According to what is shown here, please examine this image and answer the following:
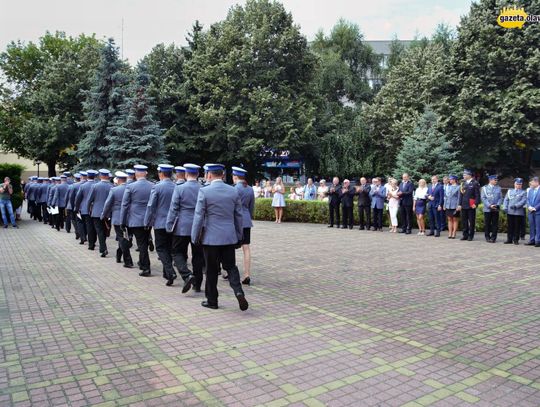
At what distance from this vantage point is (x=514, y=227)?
45.8ft

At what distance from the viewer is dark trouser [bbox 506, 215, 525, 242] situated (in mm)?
13805

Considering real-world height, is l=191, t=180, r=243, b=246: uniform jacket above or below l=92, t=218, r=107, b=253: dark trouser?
above

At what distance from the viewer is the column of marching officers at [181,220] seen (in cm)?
679

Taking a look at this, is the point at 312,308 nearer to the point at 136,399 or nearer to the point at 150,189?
the point at 136,399

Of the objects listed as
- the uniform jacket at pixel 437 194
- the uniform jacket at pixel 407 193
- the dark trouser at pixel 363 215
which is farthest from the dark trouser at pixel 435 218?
the dark trouser at pixel 363 215

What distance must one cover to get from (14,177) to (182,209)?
1609 centimetres

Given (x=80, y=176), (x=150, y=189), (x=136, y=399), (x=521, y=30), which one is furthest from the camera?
(x=521, y=30)

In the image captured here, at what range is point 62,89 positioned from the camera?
31.7 m

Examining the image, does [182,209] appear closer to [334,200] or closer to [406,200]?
[406,200]

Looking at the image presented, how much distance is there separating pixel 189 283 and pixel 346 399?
163 inches

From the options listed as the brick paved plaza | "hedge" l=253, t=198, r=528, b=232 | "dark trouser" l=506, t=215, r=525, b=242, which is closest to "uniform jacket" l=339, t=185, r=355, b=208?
"hedge" l=253, t=198, r=528, b=232

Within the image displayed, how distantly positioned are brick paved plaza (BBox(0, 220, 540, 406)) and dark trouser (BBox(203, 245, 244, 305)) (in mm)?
286

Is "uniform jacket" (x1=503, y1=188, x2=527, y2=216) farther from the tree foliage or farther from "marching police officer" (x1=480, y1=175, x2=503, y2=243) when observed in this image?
the tree foliage

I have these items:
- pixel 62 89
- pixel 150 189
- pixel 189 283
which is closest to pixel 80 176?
pixel 150 189
